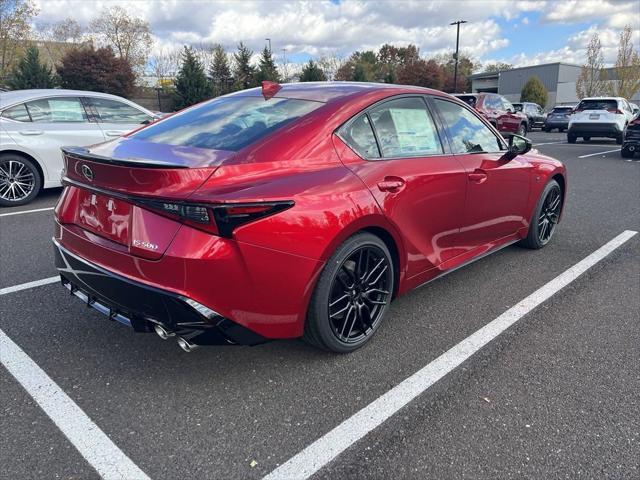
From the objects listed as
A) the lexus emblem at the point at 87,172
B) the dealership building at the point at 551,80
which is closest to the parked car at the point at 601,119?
the lexus emblem at the point at 87,172

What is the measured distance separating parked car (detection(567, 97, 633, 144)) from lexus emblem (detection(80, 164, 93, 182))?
1789 centimetres

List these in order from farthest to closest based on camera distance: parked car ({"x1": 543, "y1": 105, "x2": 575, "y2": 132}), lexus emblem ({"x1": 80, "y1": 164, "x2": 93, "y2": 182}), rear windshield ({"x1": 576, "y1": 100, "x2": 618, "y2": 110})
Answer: parked car ({"x1": 543, "y1": 105, "x2": 575, "y2": 132}), rear windshield ({"x1": 576, "y1": 100, "x2": 618, "y2": 110}), lexus emblem ({"x1": 80, "y1": 164, "x2": 93, "y2": 182})

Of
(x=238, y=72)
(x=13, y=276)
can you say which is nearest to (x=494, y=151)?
(x=13, y=276)

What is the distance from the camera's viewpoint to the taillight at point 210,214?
2168 mm

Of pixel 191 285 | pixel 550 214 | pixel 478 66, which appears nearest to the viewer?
pixel 191 285

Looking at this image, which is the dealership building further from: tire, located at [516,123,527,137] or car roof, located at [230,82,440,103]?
car roof, located at [230,82,440,103]

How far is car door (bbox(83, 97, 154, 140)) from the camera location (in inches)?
285

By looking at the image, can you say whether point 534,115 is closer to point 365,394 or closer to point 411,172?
point 411,172

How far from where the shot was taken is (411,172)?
3025 millimetres

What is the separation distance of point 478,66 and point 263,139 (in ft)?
307

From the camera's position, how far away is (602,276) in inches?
165

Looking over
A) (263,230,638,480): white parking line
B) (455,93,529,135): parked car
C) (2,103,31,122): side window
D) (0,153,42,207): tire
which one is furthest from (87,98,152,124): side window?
(455,93,529,135): parked car

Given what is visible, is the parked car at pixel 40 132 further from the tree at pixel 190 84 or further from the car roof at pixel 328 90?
the tree at pixel 190 84

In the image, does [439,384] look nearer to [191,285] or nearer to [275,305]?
[275,305]
